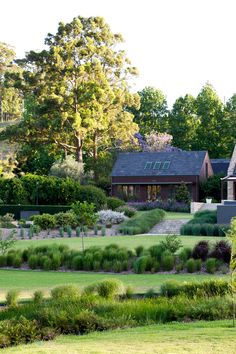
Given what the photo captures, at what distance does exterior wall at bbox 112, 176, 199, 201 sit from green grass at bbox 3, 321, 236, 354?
46.0 metres

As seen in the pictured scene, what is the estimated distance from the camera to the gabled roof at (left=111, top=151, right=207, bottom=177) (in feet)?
189

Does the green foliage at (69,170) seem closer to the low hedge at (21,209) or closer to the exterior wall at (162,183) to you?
the exterior wall at (162,183)

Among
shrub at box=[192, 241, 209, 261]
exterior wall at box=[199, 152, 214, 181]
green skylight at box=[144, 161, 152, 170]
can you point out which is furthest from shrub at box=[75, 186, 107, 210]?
shrub at box=[192, 241, 209, 261]

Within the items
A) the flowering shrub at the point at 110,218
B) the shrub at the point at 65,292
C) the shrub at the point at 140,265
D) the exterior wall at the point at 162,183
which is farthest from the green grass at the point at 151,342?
the exterior wall at the point at 162,183

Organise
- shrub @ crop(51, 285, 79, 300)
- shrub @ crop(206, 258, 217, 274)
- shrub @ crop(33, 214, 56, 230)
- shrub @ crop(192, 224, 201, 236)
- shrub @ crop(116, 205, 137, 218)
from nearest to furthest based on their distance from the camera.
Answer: shrub @ crop(51, 285, 79, 300) → shrub @ crop(206, 258, 217, 274) → shrub @ crop(192, 224, 201, 236) → shrub @ crop(33, 214, 56, 230) → shrub @ crop(116, 205, 137, 218)

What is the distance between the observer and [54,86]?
5769 centimetres

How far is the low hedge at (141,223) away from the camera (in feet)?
113

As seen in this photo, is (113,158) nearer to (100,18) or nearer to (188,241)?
(100,18)

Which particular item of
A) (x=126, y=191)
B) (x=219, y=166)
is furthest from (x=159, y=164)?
(x=219, y=166)

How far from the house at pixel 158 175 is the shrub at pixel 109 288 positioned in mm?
42338

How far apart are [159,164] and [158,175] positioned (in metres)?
1.52

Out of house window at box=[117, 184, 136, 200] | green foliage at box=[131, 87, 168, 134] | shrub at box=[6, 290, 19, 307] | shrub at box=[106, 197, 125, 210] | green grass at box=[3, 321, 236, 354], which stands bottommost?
green grass at box=[3, 321, 236, 354]

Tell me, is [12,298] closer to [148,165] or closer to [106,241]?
[106,241]

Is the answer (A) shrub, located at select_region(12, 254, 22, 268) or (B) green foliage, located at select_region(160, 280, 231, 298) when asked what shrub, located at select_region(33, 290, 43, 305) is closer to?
(B) green foliage, located at select_region(160, 280, 231, 298)
